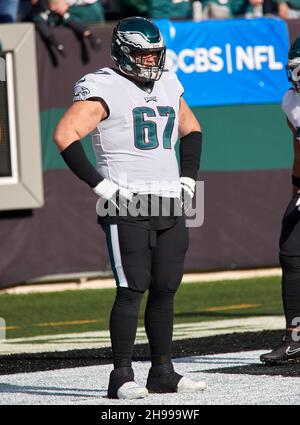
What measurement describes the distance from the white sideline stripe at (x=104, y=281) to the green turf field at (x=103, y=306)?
0.20 metres

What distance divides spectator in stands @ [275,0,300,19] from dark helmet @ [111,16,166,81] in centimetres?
949

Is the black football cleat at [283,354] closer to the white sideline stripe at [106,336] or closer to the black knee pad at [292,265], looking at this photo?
the black knee pad at [292,265]

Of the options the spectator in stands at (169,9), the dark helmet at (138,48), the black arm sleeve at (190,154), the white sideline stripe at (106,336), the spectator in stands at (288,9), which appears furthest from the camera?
the spectator in stands at (288,9)

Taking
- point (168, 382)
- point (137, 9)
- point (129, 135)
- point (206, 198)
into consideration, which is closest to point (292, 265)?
point (168, 382)

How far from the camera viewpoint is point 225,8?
53.0ft

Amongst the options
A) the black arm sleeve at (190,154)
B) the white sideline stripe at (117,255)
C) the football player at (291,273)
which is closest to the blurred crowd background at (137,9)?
the football player at (291,273)

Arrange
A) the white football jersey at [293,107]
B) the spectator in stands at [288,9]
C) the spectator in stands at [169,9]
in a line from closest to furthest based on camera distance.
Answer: the white football jersey at [293,107], the spectator in stands at [169,9], the spectator in stands at [288,9]

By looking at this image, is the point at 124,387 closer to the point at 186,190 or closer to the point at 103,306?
the point at 186,190

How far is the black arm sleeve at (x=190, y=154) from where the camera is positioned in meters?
7.17

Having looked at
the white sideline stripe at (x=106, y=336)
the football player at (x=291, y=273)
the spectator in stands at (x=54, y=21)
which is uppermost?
the football player at (x=291, y=273)

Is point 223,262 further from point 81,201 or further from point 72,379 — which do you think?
point 72,379

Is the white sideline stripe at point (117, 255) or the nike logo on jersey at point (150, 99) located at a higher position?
the nike logo on jersey at point (150, 99)
